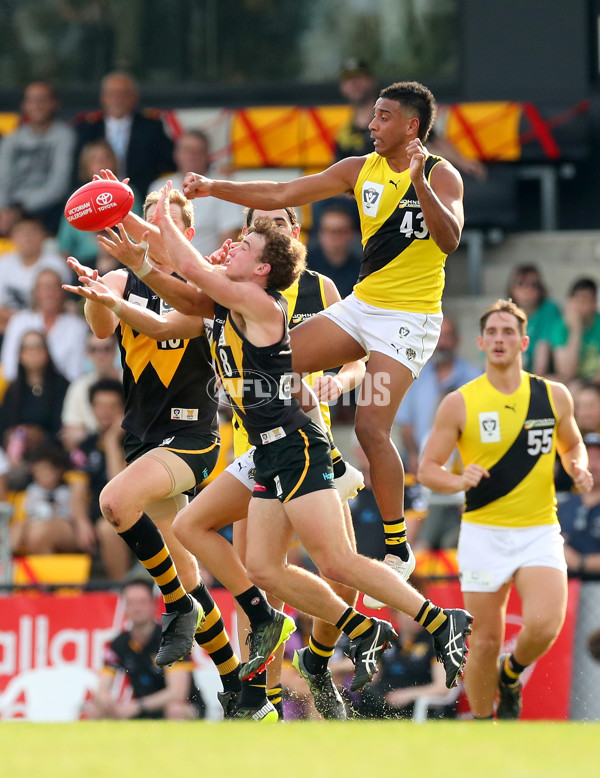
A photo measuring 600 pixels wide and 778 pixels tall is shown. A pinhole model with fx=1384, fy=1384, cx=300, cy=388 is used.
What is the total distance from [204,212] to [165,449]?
5902 mm

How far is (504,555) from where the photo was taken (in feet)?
30.4

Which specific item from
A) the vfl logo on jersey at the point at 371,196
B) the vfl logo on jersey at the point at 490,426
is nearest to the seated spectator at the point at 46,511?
the vfl logo on jersey at the point at 490,426

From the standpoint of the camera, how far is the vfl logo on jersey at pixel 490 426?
375 inches

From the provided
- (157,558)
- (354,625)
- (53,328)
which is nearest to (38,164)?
(53,328)

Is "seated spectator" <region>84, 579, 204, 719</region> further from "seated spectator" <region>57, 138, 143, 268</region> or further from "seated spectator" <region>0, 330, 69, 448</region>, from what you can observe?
"seated spectator" <region>57, 138, 143, 268</region>

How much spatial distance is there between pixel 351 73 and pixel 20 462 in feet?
16.0

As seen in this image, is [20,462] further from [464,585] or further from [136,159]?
[464,585]

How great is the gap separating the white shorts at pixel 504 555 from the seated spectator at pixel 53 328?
5156 millimetres

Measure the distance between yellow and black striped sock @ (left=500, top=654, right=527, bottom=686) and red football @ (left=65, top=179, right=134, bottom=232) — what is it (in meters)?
4.06

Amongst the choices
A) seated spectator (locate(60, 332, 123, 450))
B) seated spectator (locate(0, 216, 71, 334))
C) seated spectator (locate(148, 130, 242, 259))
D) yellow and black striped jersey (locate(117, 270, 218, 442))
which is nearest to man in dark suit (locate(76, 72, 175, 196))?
seated spectator (locate(148, 130, 242, 259))

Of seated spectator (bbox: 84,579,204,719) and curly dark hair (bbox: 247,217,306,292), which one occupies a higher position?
curly dark hair (bbox: 247,217,306,292)

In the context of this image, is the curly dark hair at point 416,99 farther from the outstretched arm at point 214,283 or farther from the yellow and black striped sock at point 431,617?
the yellow and black striped sock at point 431,617

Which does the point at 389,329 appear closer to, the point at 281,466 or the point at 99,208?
the point at 281,466

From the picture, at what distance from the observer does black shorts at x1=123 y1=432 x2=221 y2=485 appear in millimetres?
7812
